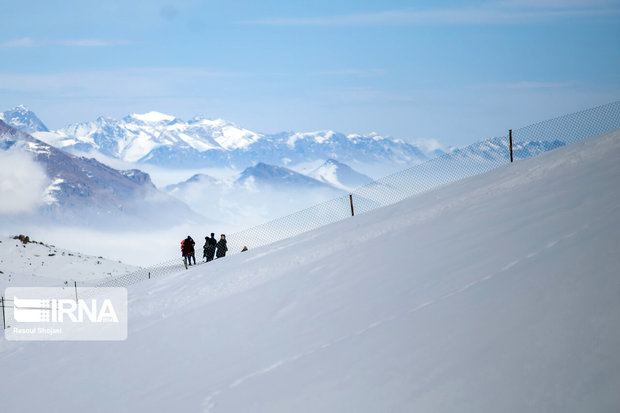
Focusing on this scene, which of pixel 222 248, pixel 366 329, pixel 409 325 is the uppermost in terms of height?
pixel 409 325

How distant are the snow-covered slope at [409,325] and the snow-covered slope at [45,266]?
58.5 ft

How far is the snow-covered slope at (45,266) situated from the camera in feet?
111

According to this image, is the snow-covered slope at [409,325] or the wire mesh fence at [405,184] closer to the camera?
the snow-covered slope at [409,325]

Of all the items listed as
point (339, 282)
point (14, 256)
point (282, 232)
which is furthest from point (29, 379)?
point (14, 256)

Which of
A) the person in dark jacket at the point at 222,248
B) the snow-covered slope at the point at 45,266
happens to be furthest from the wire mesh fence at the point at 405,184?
the snow-covered slope at the point at 45,266

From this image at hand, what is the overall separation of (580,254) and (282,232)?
18.2 metres

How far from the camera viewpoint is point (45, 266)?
38.2m

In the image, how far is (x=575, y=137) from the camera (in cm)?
2025

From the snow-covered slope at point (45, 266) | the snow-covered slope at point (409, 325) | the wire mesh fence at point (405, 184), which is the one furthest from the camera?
the snow-covered slope at point (45, 266)

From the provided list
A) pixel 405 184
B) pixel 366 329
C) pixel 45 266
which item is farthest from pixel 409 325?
pixel 45 266

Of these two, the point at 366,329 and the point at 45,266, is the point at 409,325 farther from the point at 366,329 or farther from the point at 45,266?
the point at 45,266

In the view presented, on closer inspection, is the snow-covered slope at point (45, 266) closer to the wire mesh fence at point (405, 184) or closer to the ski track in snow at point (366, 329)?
the wire mesh fence at point (405, 184)

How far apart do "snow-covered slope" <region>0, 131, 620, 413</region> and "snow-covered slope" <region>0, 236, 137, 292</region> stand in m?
17.8

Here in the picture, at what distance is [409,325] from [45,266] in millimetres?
35640
